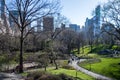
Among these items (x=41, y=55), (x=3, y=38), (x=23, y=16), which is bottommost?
(x=41, y=55)

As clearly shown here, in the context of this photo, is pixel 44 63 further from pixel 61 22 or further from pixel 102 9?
pixel 61 22

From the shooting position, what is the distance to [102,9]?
191ft

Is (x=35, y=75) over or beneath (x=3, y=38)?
beneath

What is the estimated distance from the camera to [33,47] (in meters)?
59.3

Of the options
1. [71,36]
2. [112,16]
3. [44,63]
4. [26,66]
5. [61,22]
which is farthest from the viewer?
[71,36]

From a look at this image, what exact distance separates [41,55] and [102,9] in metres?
22.1

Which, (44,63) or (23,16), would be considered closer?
(23,16)

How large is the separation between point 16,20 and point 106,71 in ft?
58.6

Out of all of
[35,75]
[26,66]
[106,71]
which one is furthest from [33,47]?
[35,75]

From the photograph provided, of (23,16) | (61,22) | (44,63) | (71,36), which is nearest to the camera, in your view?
(23,16)

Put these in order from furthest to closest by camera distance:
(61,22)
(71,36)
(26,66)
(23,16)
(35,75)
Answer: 1. (71,36)
2. (61,22)
3. (26,66)
4. (23,16)
5. (35,75)

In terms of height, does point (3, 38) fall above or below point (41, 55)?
above

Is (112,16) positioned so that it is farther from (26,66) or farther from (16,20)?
(16,20)

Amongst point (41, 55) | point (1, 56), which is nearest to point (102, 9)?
point (41, 55)
